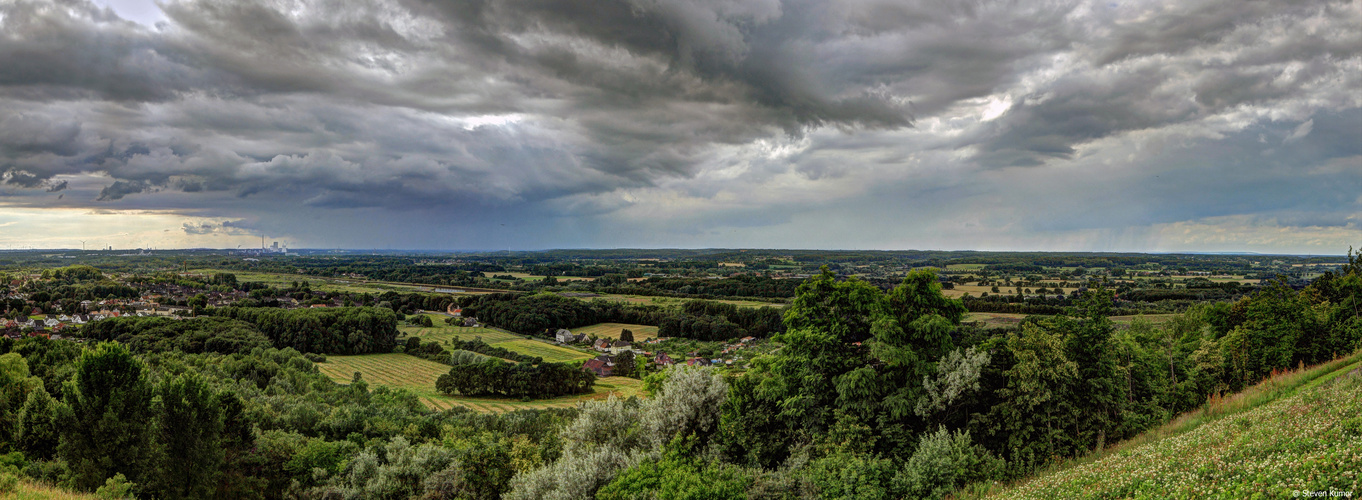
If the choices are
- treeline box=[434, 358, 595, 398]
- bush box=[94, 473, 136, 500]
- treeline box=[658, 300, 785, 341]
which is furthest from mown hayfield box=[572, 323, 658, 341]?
bush box=[94, 473, 136, 500]

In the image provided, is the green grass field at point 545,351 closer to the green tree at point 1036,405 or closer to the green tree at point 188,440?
the green tree at point 188,440

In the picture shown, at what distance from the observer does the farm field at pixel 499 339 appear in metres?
85.2

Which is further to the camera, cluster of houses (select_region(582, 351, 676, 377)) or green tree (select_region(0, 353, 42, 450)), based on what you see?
cluster of houses (select_region(582, 351, 676, 377))

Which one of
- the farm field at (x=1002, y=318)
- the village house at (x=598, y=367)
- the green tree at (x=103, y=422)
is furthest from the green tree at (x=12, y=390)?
the farm field at (x=1002, y=318)

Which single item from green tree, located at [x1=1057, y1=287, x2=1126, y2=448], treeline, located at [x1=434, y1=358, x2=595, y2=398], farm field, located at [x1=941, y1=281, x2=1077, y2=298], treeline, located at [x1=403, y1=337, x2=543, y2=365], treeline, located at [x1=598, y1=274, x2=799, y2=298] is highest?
green tree, located at [x1=1057, y1=287, x2=1126, y2=448]

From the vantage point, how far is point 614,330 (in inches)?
4291

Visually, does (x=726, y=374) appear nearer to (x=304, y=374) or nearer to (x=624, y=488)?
(x=624, y=488)

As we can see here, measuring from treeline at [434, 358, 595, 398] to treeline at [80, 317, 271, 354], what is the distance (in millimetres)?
29886

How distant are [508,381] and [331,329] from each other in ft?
173

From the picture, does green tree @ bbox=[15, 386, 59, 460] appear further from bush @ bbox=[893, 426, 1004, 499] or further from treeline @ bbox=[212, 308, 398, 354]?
treeline @ bbox=[212, 308, 398, 354]

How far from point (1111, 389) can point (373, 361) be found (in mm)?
87648

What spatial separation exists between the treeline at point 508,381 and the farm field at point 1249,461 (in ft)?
169

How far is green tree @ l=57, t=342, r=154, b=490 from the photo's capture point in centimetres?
2025

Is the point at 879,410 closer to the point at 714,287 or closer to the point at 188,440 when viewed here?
the point at 188,440
